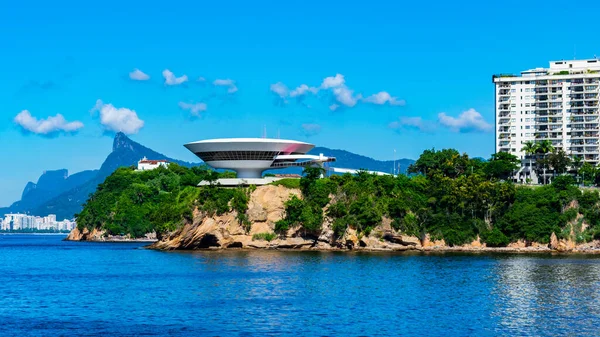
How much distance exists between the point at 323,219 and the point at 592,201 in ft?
109

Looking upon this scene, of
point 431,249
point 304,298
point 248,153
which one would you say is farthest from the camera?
point 248,153

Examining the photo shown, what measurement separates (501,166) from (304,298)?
71.2m

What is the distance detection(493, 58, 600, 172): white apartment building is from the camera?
408ft

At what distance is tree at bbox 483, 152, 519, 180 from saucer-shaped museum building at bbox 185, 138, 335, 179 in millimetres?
27536

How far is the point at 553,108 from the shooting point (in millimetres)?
126438

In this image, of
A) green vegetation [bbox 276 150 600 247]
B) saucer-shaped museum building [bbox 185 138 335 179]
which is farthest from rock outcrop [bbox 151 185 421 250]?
saucer-shaped museum building [bbox 185 138 335 179]

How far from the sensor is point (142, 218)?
142m

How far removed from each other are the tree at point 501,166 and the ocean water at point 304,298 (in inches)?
1454

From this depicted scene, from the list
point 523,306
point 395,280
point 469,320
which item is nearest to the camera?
point 469,320

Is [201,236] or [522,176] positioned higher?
[522,176]

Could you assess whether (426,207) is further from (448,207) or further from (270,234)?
(270,234)

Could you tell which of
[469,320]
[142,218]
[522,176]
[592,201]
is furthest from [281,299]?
[142,218]

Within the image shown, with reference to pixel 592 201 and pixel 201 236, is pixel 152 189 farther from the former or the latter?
pixel 592 201

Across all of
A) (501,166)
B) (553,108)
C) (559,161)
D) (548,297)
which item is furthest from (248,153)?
(548,297)
